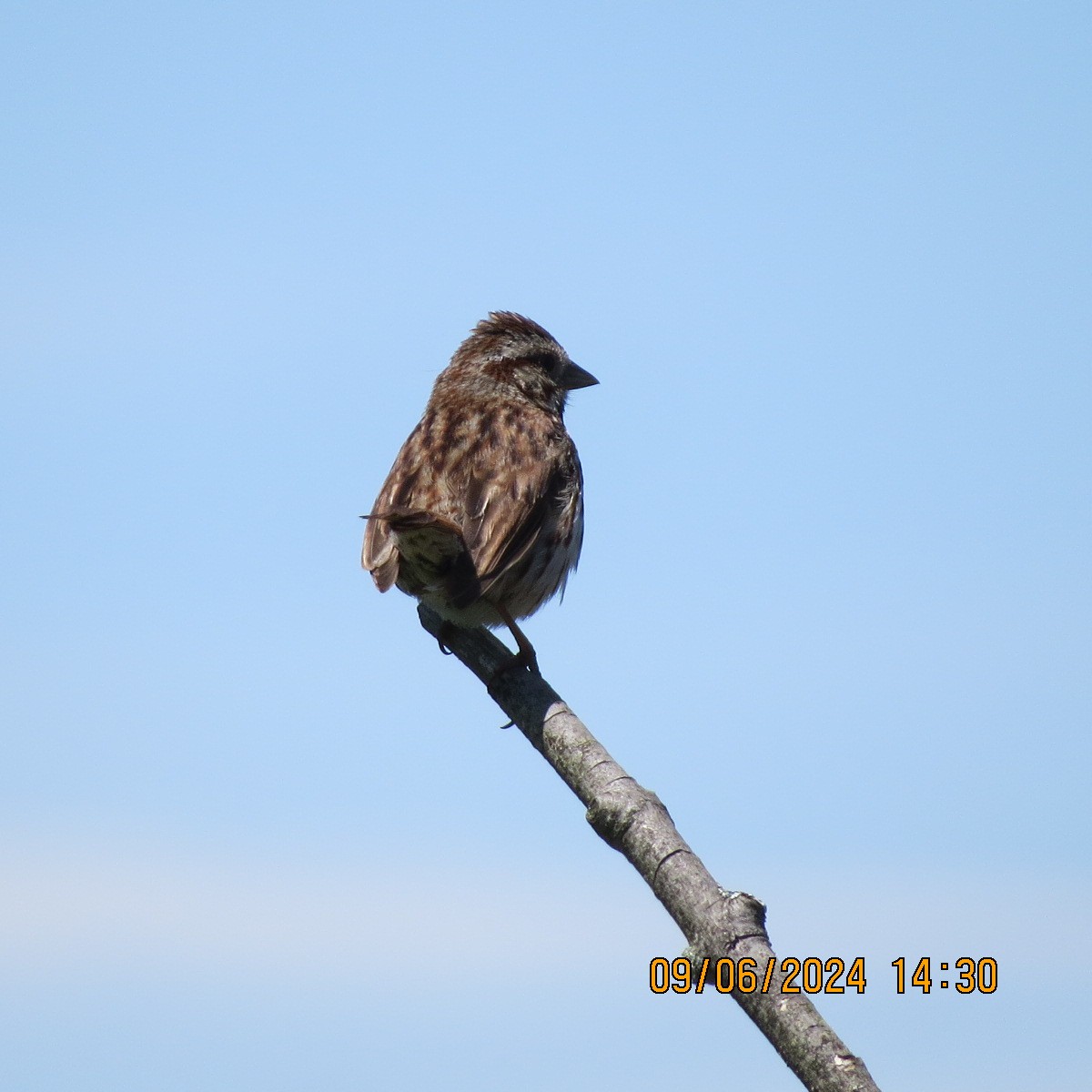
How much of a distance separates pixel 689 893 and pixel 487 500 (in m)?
4.29

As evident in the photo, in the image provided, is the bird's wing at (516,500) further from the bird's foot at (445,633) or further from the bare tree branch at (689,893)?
the bare tree branch at (689,893)

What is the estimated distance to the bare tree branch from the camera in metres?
3.63

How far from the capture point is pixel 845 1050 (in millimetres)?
3617

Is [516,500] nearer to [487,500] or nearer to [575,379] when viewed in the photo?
[487,500]

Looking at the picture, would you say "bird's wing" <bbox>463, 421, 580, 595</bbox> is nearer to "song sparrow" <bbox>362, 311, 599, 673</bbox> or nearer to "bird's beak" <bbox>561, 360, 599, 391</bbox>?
"song sparrow" <bbox>362, 311, 599, 673</bbox>

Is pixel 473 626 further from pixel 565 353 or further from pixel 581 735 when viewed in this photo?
pixel 565 353

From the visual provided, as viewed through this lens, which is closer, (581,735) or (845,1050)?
(845,1050)

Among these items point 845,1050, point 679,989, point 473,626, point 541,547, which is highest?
point 541,547

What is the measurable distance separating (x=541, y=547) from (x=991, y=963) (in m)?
3.52

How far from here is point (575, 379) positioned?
1055 centimetres

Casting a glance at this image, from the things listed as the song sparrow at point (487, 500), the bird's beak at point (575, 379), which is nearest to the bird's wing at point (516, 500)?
the song sparrow at point (487, 500)

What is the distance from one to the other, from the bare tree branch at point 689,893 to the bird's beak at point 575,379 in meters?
5.07

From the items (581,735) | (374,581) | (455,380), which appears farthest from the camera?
(455,380)

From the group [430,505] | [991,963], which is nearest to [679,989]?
[991,963]
